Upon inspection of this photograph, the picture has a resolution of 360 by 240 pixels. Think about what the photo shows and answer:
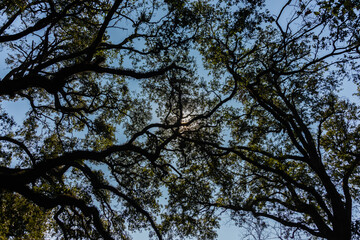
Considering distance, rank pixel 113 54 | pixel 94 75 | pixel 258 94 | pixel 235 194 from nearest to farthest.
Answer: pixel 258 94
pixel 235 194
pixel 113 54
pixel 94 75

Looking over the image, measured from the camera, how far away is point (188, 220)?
1357 cm

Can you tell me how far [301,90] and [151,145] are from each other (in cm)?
1161

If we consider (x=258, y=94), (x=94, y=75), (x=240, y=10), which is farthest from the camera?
(x=94, y=75)

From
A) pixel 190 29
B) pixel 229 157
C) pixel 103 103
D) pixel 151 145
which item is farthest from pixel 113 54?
pixel 229 157

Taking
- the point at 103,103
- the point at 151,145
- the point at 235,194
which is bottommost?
the point at 235,194

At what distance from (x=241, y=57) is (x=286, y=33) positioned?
316 centimetres

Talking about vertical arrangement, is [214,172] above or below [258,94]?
below

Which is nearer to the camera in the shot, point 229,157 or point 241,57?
point 241,57

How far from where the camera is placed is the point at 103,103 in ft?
51.2

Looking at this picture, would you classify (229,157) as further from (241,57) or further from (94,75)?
(94,75)

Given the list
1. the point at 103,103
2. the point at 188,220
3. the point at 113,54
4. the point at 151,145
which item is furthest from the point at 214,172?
the point at 113,54

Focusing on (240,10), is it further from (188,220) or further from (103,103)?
(188,220)

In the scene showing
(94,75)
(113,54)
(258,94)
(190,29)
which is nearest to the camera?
(190,29)

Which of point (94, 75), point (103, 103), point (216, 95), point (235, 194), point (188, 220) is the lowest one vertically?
point (188, 220)
